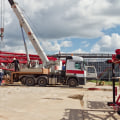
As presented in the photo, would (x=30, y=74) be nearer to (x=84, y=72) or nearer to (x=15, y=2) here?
(x=84, y=72)

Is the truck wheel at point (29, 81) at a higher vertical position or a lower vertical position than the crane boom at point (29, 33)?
lower

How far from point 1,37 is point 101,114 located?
827 inches

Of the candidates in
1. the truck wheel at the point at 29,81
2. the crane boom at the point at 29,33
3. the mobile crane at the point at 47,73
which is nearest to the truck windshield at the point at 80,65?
the mobile crane at the point at 47,73

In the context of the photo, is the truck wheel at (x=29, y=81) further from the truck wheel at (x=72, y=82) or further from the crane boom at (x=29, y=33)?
the truck wheel at (x=72, y=82)

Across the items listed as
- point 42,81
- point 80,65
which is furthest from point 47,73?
point 80,65

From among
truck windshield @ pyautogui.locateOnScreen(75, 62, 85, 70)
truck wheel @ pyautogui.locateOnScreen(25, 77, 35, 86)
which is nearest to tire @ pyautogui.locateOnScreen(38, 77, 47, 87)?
truck wheel @ pyautogui.locateOnScreen(25, 77, 35, 86)

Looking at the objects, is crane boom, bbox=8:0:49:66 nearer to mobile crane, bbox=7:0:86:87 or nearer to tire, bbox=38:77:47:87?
mobile crane, bbox=7:0:86:87

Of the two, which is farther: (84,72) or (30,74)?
(30,74)

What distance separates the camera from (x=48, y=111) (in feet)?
25.6

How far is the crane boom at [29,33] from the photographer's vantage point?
69.4 ft

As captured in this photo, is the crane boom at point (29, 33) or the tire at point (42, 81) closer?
the tire at point (42, 81)

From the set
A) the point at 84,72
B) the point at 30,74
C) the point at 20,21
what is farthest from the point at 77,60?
the point at 20,21

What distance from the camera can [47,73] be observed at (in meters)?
20.5

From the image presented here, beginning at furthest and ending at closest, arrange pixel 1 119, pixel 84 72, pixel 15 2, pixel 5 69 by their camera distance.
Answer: pixel 5 69, pixel 15 2, pixel 84 72, pixel 1 119
